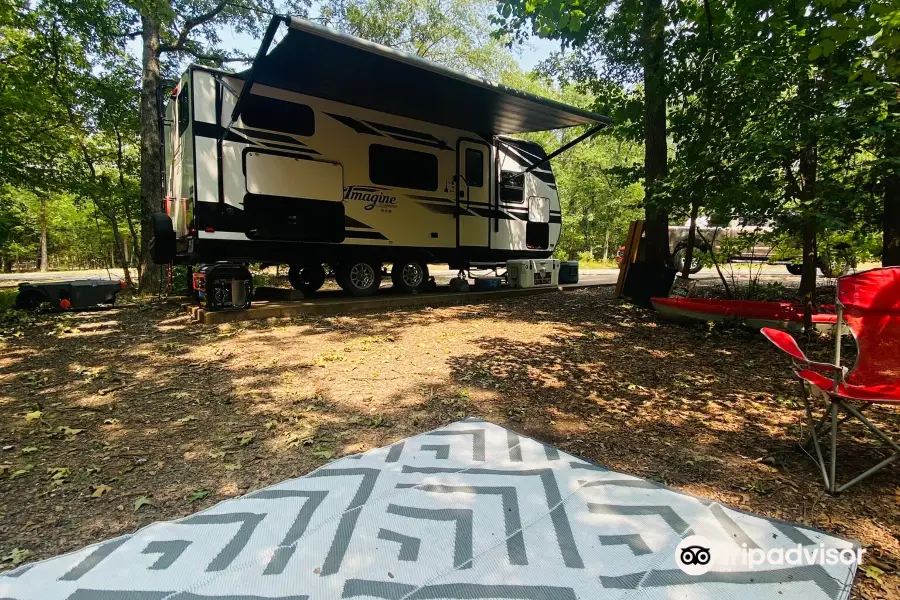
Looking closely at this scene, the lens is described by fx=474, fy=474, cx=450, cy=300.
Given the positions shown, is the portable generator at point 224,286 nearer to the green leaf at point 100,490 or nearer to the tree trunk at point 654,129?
the green leaf at point 100,490

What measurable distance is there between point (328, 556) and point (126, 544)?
0.82 m

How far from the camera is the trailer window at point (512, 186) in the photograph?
31.9 feet

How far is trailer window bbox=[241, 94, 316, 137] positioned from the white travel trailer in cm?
2

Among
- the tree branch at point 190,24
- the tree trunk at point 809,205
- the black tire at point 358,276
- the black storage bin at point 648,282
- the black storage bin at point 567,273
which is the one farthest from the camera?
the black storage bin at point 567,273

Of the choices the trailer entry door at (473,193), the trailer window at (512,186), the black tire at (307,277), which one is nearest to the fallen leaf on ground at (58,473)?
the black tire at (307,277)

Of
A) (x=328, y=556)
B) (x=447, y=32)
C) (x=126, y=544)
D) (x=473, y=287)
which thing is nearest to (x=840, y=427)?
(x=328, y=556)

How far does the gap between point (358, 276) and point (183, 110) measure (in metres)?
3.45

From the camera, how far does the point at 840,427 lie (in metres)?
2.96

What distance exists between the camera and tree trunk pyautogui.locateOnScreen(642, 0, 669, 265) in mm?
6590

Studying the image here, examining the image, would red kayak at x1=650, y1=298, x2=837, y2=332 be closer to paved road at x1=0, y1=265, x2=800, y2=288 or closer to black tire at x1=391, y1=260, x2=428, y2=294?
black tire at x1=391, y1=260, x2=428, y2=294

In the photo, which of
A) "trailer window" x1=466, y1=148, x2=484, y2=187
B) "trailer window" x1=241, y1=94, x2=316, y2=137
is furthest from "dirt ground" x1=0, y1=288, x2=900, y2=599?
"trailer window" x1=466, y1=148, x2=484, y2=187

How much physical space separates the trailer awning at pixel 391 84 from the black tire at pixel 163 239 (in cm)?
197

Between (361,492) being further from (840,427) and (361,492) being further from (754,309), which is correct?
(754,309)
